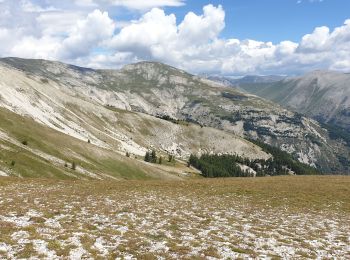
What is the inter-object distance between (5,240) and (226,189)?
128 feet

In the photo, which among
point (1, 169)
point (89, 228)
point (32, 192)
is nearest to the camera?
point (89, 228)

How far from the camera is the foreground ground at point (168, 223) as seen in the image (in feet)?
76.1

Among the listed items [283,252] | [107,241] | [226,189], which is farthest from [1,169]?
[283,252]

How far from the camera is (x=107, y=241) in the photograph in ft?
80.4

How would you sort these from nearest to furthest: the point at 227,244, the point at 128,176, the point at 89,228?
1. the point at 227,244
2. the point at 89,228
3. the point at 128,176

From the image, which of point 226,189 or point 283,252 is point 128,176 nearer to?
point 226,189

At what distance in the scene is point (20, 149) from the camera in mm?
110312

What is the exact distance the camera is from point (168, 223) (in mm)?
31500

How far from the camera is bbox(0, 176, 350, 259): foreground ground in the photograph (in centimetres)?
2319

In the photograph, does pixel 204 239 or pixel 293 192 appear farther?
pixel 293 192

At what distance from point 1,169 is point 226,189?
191 ft

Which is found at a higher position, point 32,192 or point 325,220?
point 325,220

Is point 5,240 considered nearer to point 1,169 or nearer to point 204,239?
point 204,239

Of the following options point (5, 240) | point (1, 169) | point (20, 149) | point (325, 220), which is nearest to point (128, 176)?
point (20, 149)
